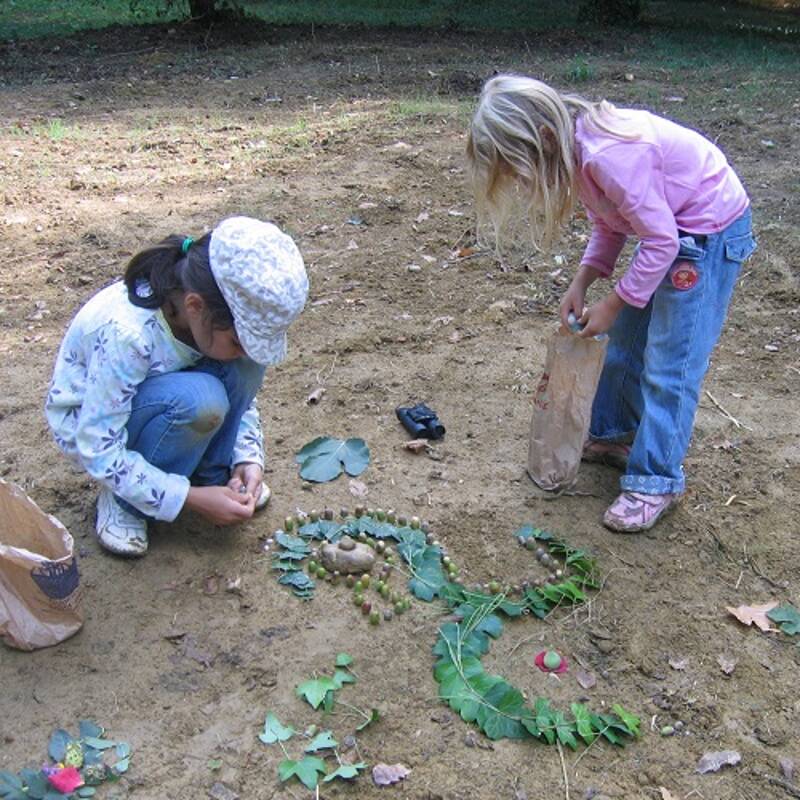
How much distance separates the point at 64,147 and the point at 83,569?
4330 mm

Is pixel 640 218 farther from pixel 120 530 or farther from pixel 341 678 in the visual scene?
pixel 120 530

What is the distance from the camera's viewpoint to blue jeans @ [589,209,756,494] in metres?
2.85

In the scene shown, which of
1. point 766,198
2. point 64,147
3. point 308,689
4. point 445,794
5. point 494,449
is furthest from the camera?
point 64,147

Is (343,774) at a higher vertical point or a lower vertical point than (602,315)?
lower

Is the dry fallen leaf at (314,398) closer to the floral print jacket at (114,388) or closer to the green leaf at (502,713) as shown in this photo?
the floral print jacket at (114,388)

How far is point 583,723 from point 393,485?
114cm

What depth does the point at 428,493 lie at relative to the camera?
327cm

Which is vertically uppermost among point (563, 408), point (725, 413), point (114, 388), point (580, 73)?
point (114, 388)

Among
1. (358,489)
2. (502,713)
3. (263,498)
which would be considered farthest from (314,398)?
(502,713)

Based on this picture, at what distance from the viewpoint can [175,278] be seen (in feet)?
8.29

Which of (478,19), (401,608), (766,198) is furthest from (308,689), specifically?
(478,19)

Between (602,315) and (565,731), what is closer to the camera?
(565,731)

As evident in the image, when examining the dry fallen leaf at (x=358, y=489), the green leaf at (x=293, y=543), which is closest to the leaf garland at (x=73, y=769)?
the green leaf at (x=293, y=543)

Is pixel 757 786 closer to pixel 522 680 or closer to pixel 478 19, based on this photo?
pixel 522 680
